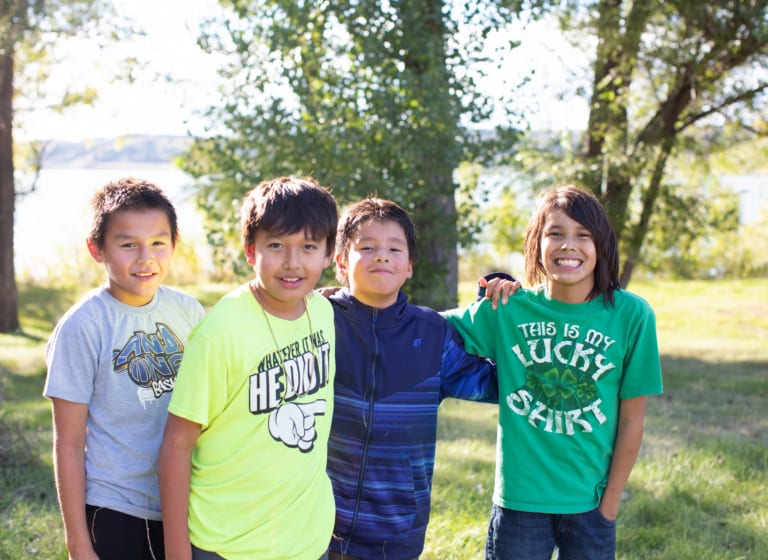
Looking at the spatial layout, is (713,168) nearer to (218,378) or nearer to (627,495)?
(627,495)

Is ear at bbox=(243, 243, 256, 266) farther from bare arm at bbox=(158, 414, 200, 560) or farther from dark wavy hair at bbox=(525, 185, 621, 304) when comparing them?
dark wavy hair at bbox=(525, 185, 621, 304)

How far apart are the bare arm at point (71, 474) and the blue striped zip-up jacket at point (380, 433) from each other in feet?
2.37

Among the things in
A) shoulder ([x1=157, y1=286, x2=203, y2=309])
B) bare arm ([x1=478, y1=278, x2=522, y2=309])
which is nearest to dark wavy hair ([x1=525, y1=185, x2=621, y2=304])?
bare arm ([x1=478, y1=278, x2=522, y2=309])

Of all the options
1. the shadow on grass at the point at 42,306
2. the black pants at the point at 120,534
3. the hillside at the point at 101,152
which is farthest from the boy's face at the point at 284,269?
the shadow on grass at the point at 42,306

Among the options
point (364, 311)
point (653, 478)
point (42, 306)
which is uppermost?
point (364, 311)

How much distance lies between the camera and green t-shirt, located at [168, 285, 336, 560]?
6.22 feet

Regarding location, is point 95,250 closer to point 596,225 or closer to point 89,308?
point 89,308

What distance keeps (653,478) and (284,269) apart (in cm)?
334

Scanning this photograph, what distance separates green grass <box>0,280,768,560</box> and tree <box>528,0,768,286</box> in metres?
2.96

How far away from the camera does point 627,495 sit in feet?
14.1

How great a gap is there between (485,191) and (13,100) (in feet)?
30.6

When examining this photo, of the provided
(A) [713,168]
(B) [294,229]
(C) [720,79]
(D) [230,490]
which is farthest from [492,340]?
(A) [713,168]

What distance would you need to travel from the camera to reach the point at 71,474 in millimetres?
1939

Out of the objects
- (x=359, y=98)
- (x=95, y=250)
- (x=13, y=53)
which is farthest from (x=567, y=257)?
(x=13, y=53)
